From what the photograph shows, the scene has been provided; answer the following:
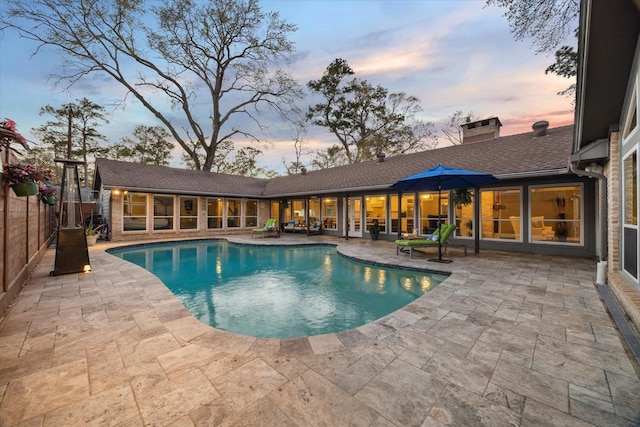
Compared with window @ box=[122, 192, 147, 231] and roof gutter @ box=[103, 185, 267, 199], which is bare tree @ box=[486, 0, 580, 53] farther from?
window @ box=[122, 192, 147, 231]

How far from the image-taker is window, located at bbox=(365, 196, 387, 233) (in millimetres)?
11523

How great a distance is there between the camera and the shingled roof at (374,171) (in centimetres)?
751

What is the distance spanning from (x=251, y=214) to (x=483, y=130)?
44.4 ft

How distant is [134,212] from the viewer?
11.8 metres

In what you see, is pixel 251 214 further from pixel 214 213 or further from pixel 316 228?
pixel 316 228

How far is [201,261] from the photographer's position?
7.78 m

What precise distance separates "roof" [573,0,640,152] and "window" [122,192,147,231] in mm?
14874

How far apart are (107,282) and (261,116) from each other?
59.8 ft

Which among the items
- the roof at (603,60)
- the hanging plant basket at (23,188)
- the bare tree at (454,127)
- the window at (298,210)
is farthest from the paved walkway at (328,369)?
the bare tree at (454,127)

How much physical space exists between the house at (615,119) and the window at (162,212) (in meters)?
14.8

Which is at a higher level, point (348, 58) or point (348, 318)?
point (348, 58)

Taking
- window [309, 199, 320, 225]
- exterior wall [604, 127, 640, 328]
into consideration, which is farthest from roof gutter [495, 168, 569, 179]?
window [309, 199, 320, 225]

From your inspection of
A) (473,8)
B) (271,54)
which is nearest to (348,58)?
(271,54)

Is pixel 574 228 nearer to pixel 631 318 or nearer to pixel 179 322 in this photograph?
pixel 631 318
